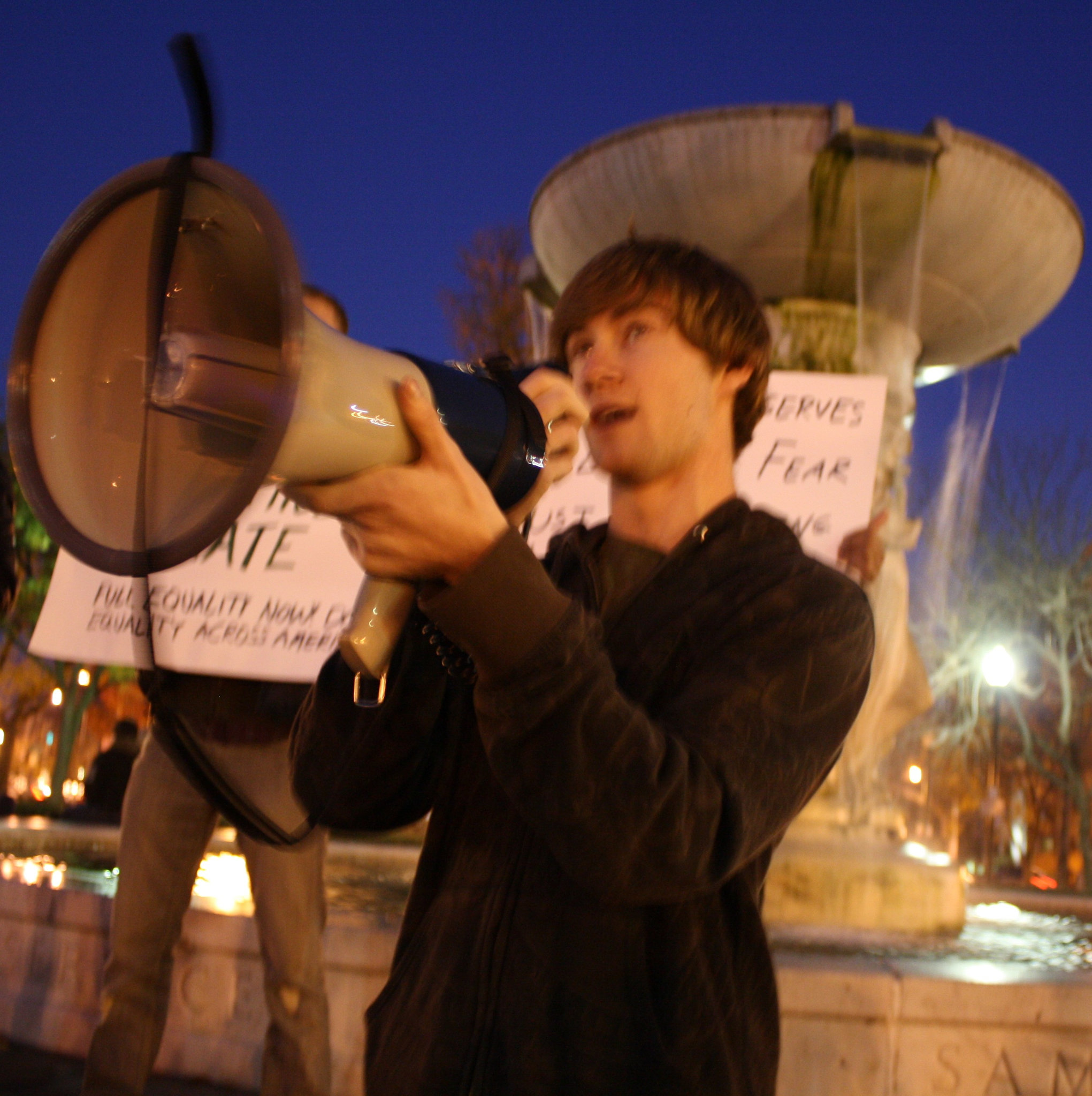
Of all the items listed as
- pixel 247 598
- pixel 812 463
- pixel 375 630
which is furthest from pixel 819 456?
pixel 375 630

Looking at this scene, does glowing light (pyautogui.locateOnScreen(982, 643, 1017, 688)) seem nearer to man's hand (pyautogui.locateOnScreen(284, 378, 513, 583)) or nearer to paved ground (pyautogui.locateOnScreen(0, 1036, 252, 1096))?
paved ground (pyautogui.locateOnScreen(0, 1036, 252, 1096))

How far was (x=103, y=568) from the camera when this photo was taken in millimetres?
943

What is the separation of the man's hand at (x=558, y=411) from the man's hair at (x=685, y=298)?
263 mm

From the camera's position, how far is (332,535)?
12.7ft

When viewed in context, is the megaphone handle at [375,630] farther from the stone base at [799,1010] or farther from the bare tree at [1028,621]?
→ the bare tree at [1028,621]

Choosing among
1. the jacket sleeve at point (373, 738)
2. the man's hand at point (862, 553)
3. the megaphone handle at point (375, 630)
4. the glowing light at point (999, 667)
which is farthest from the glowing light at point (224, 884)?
the glowing light at point (999, 667)

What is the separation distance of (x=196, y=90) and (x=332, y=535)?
9.85 ft

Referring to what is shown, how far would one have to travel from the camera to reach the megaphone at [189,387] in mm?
857

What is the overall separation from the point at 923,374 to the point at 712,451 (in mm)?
5280

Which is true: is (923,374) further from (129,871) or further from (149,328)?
(149,328)

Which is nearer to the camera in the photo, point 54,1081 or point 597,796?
point 597,796

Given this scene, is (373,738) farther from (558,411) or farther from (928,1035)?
(928,1035)

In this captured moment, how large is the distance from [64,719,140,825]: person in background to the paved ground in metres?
4.59

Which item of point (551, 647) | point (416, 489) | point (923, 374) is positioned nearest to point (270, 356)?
point (416, 489)
